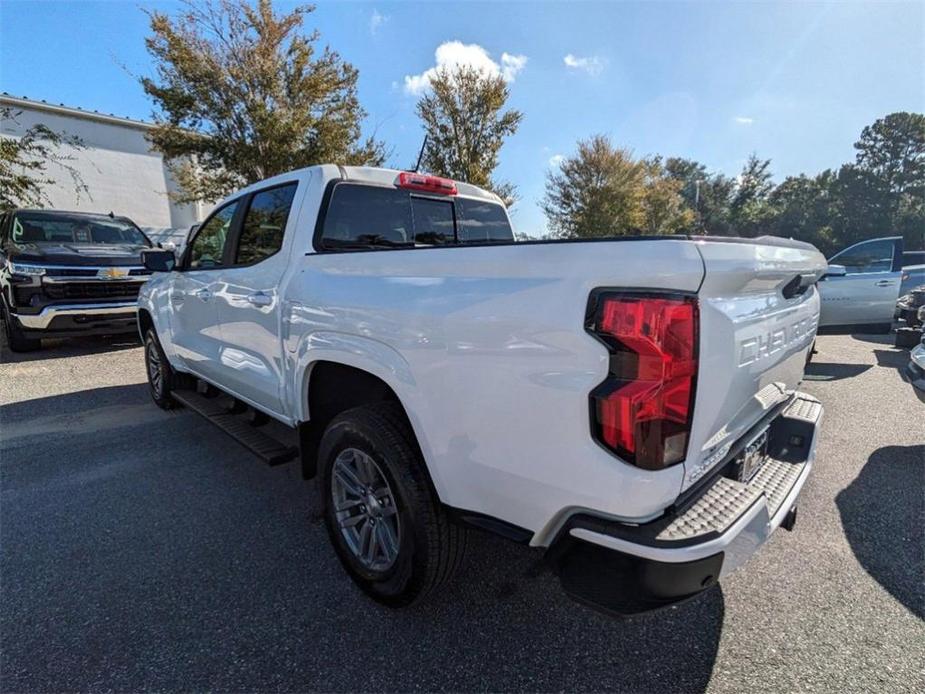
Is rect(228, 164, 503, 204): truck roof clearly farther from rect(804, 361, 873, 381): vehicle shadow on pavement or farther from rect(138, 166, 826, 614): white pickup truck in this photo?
rect(804, 361, 873, 381): vehicle shadow on pavement

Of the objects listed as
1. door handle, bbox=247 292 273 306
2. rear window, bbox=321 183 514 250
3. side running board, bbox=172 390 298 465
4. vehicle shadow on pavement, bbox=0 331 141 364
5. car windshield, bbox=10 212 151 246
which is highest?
car windshield, bbox=10 212 151 246

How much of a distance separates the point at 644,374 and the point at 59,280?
28.6 ft

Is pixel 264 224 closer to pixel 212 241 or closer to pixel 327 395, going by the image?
pixel 212 241

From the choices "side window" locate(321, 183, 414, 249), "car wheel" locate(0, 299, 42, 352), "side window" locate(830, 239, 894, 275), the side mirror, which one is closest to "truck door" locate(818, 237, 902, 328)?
"side window" locate(830, 239, 894, 275)

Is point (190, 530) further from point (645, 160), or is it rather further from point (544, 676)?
point (645, 160)

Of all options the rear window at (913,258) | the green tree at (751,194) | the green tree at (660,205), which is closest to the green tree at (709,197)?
the green tree at (751,194)

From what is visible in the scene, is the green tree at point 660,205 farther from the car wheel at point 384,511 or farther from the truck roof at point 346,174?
the car wheel at point 384,511

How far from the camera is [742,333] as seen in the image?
60.2 inches

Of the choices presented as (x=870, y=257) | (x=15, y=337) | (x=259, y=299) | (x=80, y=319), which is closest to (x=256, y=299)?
(x=259, y=299)

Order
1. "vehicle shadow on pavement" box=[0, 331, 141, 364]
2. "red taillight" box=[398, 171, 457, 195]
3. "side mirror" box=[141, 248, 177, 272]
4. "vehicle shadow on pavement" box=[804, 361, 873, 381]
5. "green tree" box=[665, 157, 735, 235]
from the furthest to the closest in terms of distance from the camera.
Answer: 1. "green tree" box=[665, 157, 735, 235]
2. "vehicle shadow on pavement" box=[0, 331, 141, 364]
3. "vehicle shadow on pavement" box=[804, 361, 873, 381]
4. "side mirror" box=[141, 248, 177, 272]
5. "red taillight" box=[398, 171, 457, 195]

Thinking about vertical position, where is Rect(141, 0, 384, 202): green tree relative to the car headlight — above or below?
above

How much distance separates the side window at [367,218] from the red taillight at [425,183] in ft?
0.22

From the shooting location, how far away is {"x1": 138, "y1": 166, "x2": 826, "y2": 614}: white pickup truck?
136cm

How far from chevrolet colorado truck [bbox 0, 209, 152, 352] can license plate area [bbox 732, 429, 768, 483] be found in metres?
8.59
